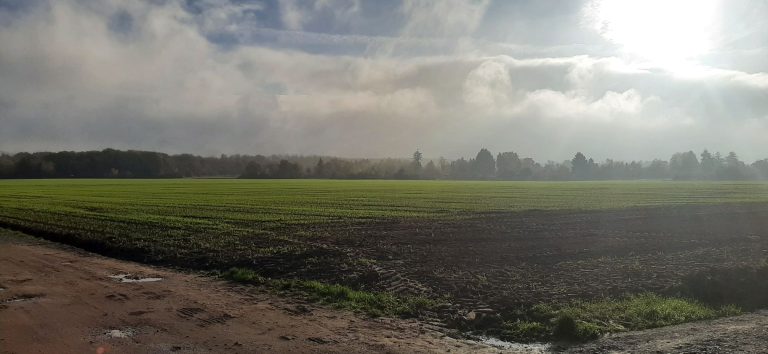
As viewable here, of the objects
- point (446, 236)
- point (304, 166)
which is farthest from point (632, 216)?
point (304, 166)

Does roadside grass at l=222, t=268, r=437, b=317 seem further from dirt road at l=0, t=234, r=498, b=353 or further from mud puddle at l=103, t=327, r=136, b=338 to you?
mud puddle at l=103, t=327, r=136, b=338

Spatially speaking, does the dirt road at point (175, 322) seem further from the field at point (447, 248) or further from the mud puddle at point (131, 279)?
the field at point (447, 248)

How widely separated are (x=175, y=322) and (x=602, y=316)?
9.18 meters

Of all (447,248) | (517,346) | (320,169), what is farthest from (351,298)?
(320,169)

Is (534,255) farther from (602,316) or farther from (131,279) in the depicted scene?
(131,279)

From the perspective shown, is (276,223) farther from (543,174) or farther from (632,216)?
(543,174)

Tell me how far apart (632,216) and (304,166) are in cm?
14788

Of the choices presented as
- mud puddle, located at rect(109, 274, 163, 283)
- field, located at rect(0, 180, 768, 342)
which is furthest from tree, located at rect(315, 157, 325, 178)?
mud puddle, located at rect(109, 274, 163, 283)

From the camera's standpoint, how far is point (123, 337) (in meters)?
10.1

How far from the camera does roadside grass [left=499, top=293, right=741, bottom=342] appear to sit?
10820mm

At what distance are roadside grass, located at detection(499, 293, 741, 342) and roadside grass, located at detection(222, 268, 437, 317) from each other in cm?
242

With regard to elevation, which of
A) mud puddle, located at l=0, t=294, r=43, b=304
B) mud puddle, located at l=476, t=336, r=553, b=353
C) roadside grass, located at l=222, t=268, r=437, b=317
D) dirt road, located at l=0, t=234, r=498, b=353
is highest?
mud puddle, located at l=0, t=294, r=43, b=304

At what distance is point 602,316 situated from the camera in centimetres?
1194

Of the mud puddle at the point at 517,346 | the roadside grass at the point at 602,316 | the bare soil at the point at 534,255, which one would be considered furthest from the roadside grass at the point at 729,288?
the mud puddle at the point at 517,346
